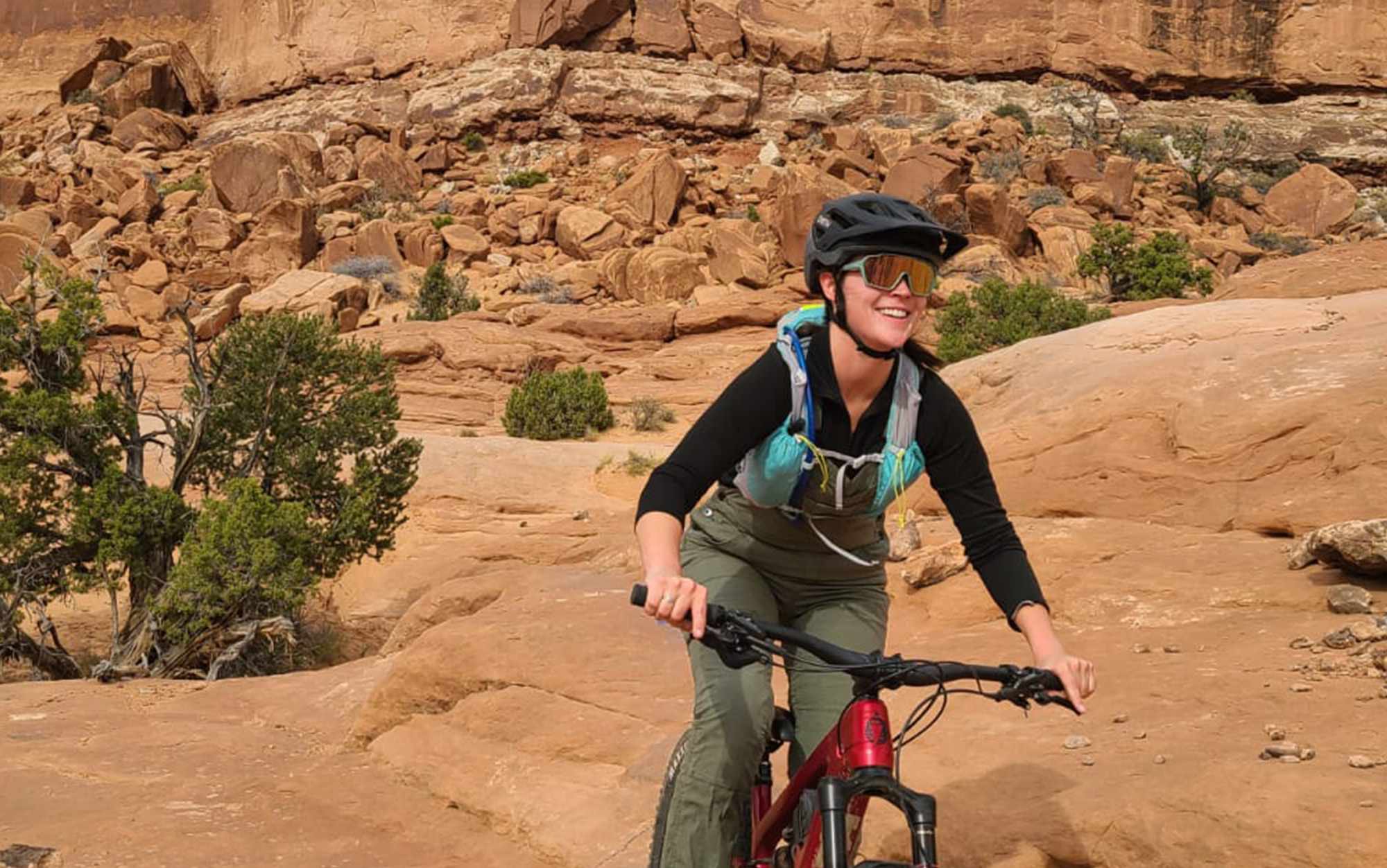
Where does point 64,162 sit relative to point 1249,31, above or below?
below

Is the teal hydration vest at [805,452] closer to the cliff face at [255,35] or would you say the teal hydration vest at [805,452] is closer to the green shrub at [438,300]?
the green shrub at [438,300]

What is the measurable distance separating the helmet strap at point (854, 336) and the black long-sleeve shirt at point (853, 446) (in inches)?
2.4

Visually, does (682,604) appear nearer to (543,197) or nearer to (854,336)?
(854,336)

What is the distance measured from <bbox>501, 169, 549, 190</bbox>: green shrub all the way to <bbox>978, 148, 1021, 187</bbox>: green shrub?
1366 centimetres

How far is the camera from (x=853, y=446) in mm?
2936

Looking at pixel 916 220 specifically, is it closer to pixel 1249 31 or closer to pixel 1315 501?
pixel 1315 501

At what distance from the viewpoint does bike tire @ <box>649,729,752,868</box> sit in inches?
121

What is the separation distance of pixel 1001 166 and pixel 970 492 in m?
37.8

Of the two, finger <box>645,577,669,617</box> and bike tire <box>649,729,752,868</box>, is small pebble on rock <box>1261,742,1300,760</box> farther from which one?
finger <box>645,577,669,617</box>

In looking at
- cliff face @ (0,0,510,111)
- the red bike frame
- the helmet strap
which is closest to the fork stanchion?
the red bike frame

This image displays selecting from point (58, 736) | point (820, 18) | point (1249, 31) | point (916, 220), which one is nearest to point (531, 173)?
point (820, 18)

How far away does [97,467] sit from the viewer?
37.6ft

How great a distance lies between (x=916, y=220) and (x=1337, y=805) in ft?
6.18

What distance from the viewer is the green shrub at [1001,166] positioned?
38375 mm
